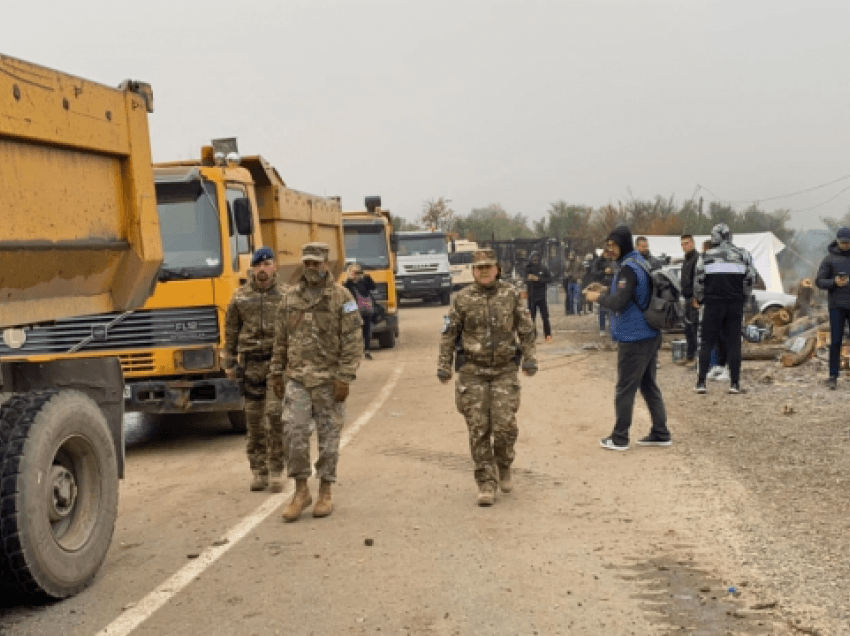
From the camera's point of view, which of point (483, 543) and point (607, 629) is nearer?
point (607, 629)

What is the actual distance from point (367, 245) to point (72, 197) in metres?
16.5

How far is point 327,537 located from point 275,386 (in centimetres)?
143

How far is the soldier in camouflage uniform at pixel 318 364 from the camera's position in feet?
23.1

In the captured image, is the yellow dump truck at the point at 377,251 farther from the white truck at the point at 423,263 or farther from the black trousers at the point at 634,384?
the white truck at the point at 423,263

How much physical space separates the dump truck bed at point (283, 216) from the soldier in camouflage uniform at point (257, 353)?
12.8 feet

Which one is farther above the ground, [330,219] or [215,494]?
[330,219]

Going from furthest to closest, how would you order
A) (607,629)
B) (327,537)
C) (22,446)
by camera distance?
(327,537) < (22,446) < (607,629)

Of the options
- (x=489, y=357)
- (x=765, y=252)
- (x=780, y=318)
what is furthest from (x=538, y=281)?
(x=489, y=357)

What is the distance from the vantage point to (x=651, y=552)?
5.84 m

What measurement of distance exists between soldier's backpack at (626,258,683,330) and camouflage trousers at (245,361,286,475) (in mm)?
3269

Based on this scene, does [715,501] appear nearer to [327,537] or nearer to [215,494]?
[327,537]

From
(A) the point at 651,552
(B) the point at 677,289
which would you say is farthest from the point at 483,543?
(B) the point at 677,289

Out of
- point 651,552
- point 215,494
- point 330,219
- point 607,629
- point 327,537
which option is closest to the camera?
point 607,629

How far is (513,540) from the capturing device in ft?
20.3
